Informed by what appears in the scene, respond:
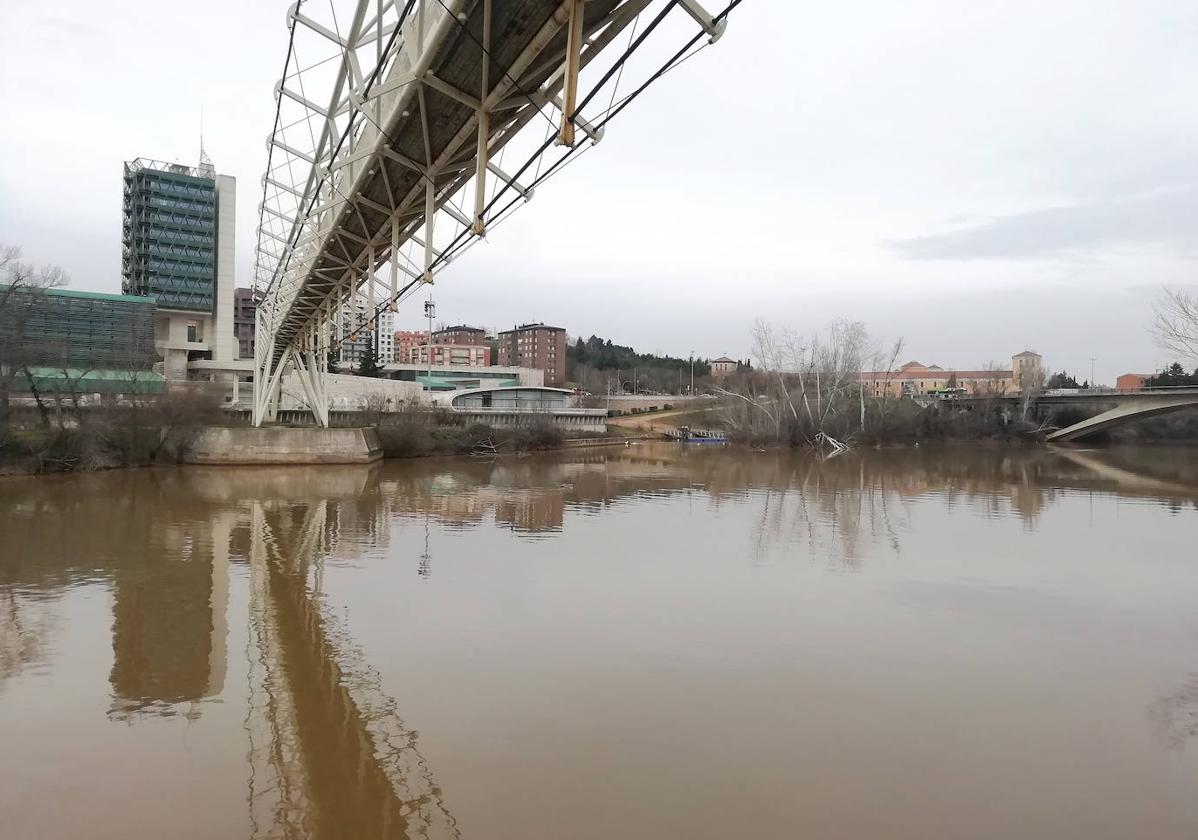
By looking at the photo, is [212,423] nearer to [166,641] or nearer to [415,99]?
[166,641]

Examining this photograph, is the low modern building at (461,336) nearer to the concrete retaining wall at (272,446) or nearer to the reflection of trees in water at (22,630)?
the concrete retaining wall at (272,446)

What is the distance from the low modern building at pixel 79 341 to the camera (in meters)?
33.8

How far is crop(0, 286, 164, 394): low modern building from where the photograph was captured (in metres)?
33.8

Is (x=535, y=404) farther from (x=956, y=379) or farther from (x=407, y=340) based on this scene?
(x=407, y=340)

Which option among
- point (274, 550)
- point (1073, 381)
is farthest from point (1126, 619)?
point (1073, 381)

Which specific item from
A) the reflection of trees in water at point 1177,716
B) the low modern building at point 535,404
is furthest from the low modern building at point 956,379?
the reflection of trees in water at point 1177,716

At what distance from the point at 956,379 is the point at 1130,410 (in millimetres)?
52410

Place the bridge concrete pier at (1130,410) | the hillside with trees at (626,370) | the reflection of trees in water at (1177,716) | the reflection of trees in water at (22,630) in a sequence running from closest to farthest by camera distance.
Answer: the reflection of trees in water at (1177,716), the reflection of trees in water at (22,630), the bridge concrete pier at (1130,410), the hillside with trees at (626,370)

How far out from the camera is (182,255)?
264ft

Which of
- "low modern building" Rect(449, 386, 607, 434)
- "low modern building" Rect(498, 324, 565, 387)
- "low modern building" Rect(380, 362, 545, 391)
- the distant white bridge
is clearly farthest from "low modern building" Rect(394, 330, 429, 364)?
the distant white bridge

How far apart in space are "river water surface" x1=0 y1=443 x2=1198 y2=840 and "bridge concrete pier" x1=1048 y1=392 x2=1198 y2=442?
5591cm

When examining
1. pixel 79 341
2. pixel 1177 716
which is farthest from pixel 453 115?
pixel 79 341

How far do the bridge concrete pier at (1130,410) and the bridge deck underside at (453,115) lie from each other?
73093 millimetres

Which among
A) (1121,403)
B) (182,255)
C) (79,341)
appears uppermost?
(182,255)
